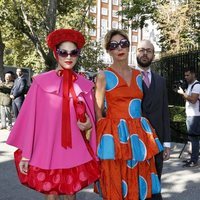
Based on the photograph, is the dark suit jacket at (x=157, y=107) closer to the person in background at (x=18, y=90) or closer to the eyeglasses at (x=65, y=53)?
the eyeglasses at (x=65, y=53)

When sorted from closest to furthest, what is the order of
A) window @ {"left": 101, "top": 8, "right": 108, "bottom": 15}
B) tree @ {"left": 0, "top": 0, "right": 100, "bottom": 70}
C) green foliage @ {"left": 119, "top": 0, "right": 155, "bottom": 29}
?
tree @ {"left": 0, "top": 0, "right": 100, "bottom": 70} → green foliage @ {"left": 119, "top": 0, "right": 155, "bottom": 29} → window @ {"left": 101, "top": 8, "right": 108, "bottom": 15}

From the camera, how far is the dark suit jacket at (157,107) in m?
4.07

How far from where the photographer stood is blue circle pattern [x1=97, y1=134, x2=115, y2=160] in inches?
135

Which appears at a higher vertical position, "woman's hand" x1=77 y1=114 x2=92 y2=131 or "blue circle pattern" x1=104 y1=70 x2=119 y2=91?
"blue circle pattern" x1=104 y1=70 x2=119 y2=91

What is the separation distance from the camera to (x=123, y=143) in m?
3.47

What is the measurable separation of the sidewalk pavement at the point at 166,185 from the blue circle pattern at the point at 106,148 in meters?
2.15

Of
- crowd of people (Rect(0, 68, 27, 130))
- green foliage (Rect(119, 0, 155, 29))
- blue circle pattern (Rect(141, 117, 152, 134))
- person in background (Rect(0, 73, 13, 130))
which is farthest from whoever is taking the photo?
green foliage (Rect(119, 0, 155, 29))

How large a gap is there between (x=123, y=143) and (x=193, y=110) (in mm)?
4574

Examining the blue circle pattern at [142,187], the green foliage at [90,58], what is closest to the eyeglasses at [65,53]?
the blue circle pattern at [142,187]

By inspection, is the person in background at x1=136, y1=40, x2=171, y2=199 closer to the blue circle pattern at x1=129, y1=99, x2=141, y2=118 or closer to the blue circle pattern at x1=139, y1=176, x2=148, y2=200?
the blue circle pattern at x1=129, y1=99, x2=141, y2=118

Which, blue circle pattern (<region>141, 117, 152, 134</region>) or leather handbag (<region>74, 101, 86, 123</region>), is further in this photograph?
blue circle pattern (<region>141, 117, 152, 134</region>)

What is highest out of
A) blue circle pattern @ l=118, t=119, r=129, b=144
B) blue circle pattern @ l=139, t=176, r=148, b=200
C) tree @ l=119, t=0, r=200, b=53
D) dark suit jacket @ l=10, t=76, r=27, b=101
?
tree @ l=119, t=0, r=200, b=53

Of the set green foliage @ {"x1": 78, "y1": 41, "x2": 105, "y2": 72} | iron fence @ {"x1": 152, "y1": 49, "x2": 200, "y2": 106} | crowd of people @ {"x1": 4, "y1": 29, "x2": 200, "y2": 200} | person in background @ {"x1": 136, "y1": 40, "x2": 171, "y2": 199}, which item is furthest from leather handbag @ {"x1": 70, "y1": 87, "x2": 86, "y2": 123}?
green foliage @ {"x1": 78, "y1": 41, "x2": 105, "y2": 72}

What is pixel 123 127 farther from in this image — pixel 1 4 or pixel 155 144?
pixel 1 4
